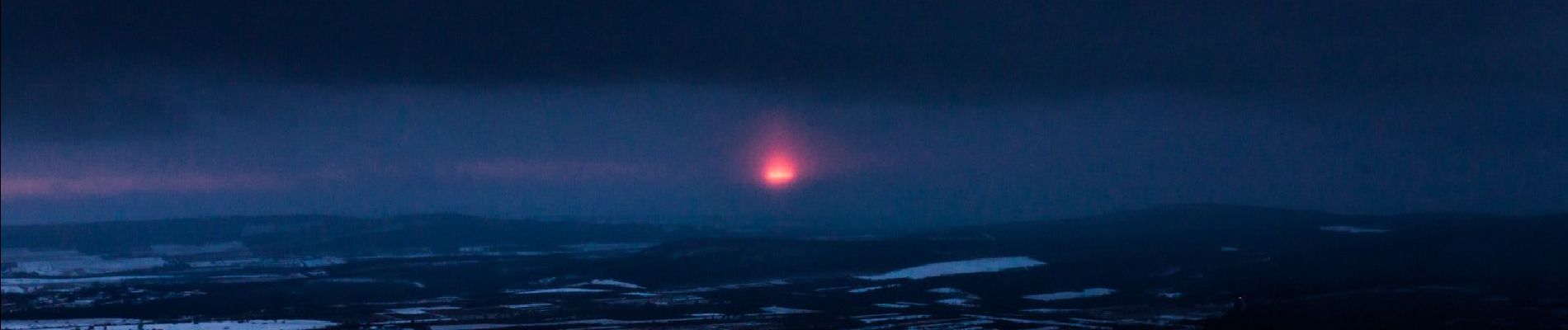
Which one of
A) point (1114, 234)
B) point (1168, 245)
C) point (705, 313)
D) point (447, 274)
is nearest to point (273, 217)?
point (447, 274)

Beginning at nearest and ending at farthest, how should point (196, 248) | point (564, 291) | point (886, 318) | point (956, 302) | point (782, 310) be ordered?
point (886, 318) → point (782, 310) → point (956, 302) → point (564, 291) → point (196, 248)

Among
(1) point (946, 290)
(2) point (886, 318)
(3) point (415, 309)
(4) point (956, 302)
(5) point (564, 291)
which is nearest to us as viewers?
(2) point (886, 318)

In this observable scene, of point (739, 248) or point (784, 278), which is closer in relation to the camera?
point (784, 278)

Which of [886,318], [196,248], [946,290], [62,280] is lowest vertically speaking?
[886,318]

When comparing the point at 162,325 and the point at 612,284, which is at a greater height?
the point at 612,284

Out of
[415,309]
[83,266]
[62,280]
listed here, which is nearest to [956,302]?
[415,309]

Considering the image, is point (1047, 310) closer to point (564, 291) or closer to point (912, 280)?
point (912, 280)

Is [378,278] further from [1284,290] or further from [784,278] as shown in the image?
[1284,290]
